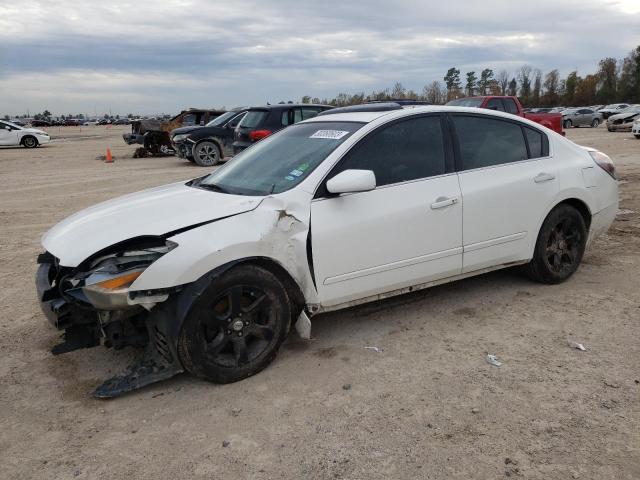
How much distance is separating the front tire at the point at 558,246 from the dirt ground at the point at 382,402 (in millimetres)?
153

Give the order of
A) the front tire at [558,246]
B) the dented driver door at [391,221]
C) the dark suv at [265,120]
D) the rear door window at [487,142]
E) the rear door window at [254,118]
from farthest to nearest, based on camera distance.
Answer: the rear door window at [254,118] → the dark suv at [265,120] → the front tire at [558,246] → the rear door window at [487,142] → the dented driver door at [391,221]

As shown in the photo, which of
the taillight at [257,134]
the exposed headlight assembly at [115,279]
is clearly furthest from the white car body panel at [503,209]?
the taillight at [257,134]

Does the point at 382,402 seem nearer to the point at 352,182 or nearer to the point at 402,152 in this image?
the point at 352,182

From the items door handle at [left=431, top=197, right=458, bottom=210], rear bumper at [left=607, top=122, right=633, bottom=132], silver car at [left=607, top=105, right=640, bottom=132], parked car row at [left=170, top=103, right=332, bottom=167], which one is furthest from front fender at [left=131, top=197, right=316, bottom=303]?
rear bumper at [left=607, top=122, right=633, bottom=132]

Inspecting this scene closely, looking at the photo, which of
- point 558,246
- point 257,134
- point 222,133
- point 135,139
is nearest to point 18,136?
point 135,139

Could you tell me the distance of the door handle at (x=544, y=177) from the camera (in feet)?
14.7

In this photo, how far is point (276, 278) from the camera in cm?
337

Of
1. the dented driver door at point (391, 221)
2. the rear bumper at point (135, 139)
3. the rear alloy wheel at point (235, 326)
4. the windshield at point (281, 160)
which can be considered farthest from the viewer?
the rear bumper at point (135, 139)

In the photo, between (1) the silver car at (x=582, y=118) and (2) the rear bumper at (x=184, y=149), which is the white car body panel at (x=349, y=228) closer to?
(2) the rear bumper at (x=184, y=149)

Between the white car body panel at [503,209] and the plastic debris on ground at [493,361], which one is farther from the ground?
the white car body panel at [503,209]

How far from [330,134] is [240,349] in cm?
172

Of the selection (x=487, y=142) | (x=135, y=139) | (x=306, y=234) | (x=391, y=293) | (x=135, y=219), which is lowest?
(x=391, y=293)

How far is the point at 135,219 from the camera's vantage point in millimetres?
3414

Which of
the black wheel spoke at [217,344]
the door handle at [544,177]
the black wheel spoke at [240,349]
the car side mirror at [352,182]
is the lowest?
the black wheel spoke at [240,349]
